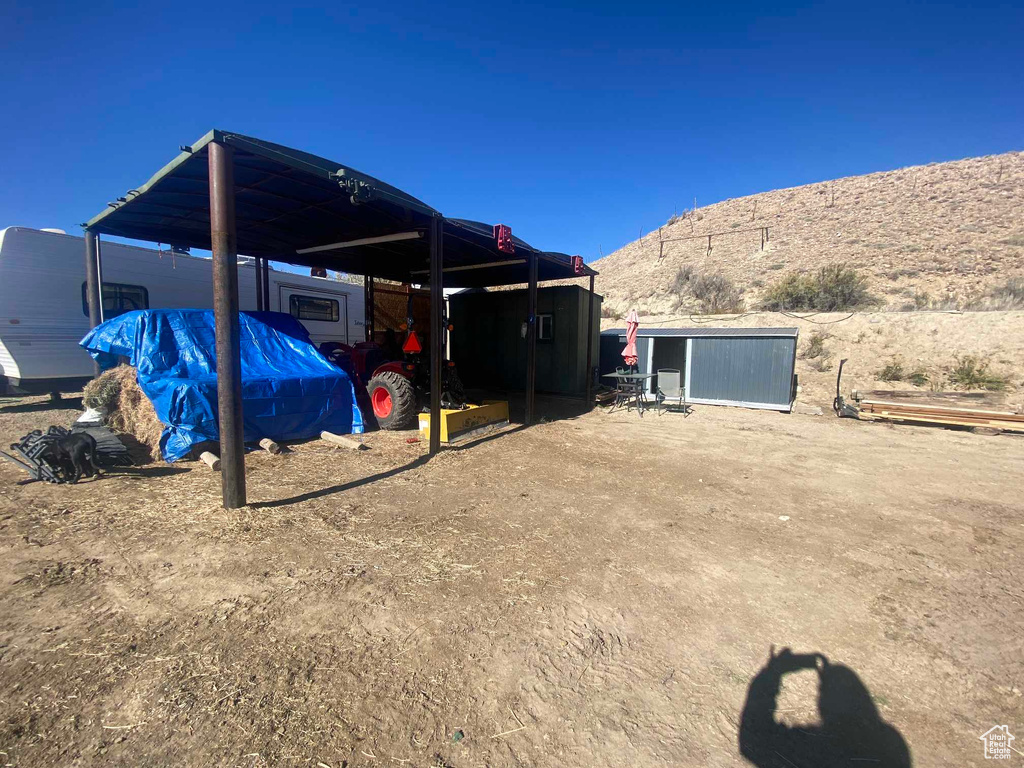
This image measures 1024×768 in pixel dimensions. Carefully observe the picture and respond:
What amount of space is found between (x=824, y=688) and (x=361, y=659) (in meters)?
2.27

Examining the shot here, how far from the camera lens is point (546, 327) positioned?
1205cm

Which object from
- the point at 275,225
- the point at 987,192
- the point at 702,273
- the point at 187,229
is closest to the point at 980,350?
the point at 702,273

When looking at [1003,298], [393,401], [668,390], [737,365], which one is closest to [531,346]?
[393,401]

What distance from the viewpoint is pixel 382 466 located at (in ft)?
17.9

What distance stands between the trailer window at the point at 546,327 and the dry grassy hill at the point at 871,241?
1023 cm

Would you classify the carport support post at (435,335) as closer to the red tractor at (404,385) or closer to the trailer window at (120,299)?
the red tractor at (404,385)

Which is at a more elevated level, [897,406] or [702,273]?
[702,273]

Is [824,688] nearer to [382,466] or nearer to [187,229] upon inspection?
[382,466]

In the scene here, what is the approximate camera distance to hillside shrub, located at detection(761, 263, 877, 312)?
17781mm

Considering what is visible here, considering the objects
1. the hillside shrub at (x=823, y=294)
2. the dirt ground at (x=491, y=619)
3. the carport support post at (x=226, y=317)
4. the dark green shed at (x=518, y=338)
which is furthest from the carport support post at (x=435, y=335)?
the hillside shrub at (x=823, y=294)

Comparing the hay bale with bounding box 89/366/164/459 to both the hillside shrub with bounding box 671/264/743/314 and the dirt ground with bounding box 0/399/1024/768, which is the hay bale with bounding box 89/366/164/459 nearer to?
the dirt ground with bounding box 0/399/1024/768

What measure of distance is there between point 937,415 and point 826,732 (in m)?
9.43

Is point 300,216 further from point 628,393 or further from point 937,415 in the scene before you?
point 937,415

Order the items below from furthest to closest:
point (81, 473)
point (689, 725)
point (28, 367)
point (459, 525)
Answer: point (28, 367), point (81, 473), point (459, 525), point (689, 725)
